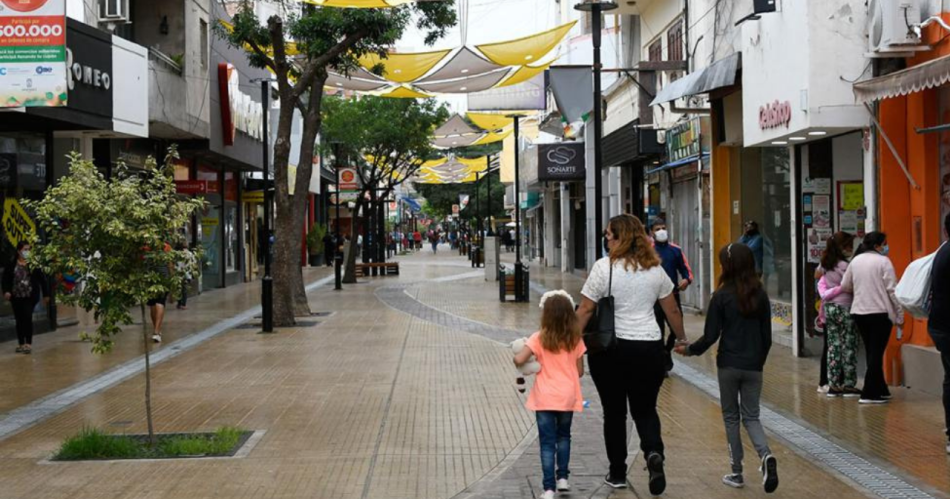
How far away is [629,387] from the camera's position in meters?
6.96

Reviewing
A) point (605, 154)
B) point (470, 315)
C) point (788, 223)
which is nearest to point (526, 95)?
point (605, 154)

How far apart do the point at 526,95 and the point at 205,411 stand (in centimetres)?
2171

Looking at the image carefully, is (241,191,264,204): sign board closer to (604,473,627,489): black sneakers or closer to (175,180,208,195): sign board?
(175,180,208,195): sign board

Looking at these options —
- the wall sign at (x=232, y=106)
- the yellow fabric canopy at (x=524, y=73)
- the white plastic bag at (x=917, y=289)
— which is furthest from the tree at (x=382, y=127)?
the white plastic bag at (x=917, y=289)

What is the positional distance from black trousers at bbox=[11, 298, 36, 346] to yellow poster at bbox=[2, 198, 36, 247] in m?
2.51

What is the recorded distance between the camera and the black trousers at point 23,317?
15.3 meters

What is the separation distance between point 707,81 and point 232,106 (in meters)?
16.1

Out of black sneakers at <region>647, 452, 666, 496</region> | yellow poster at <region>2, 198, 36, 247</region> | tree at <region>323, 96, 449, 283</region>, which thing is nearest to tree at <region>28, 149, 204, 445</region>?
black sneakers at <region>647, 452, 666, 496</region>

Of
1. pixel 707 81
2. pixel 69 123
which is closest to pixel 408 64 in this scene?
pixel 69 123

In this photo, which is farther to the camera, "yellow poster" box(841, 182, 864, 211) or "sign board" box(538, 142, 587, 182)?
"sign board" box(538, 142, 587, 182)

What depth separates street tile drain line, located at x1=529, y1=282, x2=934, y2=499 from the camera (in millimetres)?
7101

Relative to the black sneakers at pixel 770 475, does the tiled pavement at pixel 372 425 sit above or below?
below

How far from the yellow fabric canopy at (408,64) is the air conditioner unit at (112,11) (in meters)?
5.05

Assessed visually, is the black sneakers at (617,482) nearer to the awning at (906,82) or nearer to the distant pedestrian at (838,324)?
the distant pedestrian at (838,324)
